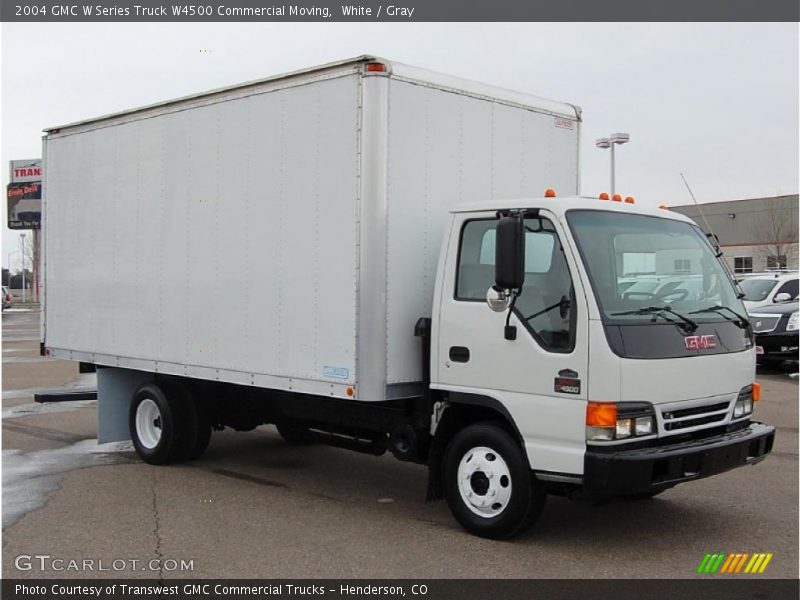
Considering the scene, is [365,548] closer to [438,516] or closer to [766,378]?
[438,516]

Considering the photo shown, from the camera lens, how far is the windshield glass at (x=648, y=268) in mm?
5867

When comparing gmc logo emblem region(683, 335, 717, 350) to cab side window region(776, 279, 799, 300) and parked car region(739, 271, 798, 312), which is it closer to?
parked car region(739, 271, 798, 312)

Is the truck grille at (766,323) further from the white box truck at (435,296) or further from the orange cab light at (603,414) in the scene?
the orange cab light at (603,414)

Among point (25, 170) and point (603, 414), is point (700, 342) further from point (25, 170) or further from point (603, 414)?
point (25, 170)

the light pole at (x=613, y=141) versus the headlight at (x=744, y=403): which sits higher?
the light pole at (x=613, y=141)

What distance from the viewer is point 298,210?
7.04 meters

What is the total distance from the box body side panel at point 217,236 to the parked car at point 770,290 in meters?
13.4

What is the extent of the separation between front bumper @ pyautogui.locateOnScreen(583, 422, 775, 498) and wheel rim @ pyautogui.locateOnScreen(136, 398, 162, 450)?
16.8 feet

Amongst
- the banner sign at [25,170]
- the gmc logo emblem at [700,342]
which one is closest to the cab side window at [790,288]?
the gmc logo emblem at [700,342]

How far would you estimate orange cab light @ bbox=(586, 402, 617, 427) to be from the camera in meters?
5.56

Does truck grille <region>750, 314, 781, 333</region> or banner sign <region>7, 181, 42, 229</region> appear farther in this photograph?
banner sign <region>7, 181, 42, 229</region>

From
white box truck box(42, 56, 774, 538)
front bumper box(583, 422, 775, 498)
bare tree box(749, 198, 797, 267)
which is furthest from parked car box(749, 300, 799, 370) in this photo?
bare tree box(749, 198, 797, 267)

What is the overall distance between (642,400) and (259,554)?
279 cm

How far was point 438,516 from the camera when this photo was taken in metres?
6.95
